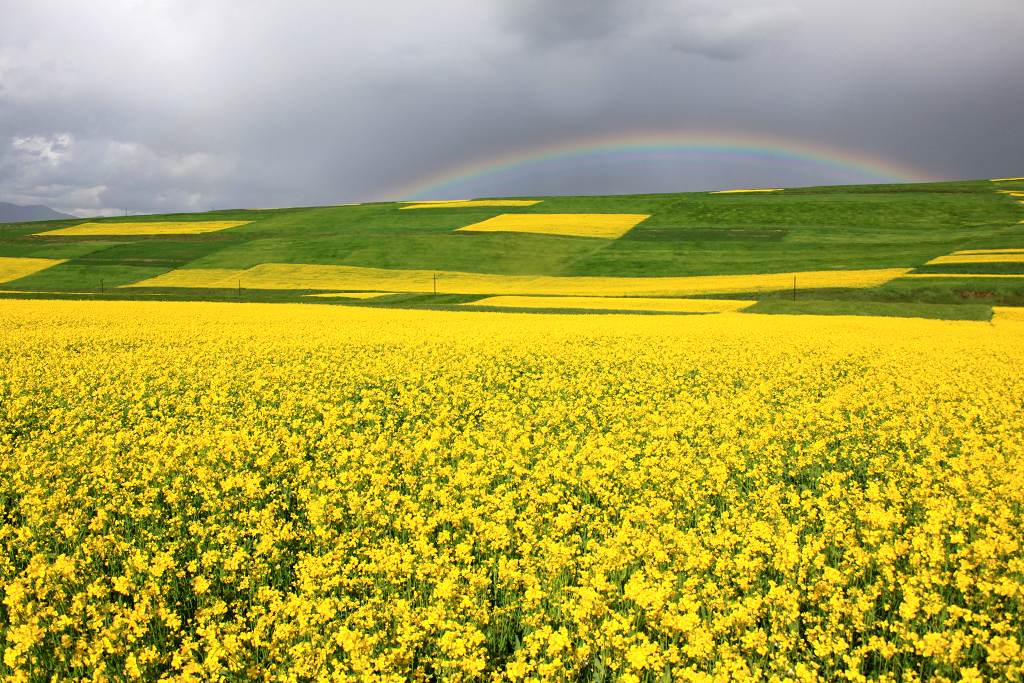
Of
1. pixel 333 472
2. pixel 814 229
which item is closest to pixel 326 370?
pixel 333 472

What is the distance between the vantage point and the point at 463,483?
8.55m

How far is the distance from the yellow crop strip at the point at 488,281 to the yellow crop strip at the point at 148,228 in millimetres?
34424

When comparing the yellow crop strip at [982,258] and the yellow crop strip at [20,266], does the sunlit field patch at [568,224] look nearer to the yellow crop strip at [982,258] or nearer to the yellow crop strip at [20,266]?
the yellow crop strip at [982,258]

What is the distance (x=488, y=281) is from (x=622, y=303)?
2043 cm

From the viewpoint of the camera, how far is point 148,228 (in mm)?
103500

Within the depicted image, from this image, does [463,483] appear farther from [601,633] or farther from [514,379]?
[514,379]

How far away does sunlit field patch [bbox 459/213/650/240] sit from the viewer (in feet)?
284

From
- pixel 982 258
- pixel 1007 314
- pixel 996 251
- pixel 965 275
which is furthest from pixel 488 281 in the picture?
pixel 996 251

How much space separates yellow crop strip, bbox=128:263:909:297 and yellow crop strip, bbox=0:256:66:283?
15.1 m

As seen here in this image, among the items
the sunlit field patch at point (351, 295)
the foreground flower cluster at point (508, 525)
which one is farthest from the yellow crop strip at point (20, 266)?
the foreground flower cluster at point (508, 525)

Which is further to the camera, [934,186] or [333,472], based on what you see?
[934,186]

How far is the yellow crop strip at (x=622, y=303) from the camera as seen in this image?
42.5 m

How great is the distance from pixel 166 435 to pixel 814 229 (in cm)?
8443

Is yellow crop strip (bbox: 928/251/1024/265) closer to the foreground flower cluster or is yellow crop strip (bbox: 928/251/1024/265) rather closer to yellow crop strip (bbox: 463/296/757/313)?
yellow crop strip (bbox: 463/296/757/313)
